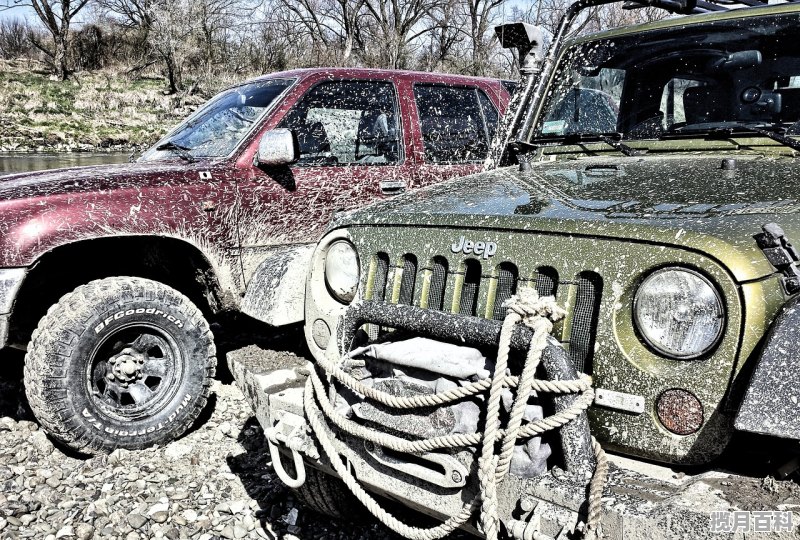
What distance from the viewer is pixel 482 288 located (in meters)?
2.22

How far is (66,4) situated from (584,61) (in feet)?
104

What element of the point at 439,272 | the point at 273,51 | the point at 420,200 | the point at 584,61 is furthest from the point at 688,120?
the point at 273,51

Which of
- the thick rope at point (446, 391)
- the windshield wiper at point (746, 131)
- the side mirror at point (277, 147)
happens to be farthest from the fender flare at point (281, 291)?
the windshield wiper at point (746, 131)

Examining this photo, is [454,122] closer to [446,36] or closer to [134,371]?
[134,371]

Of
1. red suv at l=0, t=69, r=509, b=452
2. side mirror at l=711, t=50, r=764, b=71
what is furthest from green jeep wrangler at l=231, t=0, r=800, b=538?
red suv at l=0, t=69, r=509, b=452

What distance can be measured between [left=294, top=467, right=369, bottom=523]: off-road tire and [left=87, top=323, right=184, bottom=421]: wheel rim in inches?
49.5

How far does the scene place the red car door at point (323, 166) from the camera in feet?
14.1

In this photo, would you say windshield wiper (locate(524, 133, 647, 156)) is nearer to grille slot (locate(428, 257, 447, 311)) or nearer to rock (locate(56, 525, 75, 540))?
grille slot (locate(428, 257, 447, 311))

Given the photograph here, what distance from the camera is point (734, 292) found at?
1764 mm

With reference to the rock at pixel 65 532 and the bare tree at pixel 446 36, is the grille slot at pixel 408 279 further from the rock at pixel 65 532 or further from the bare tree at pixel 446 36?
the bare tree at pixel 446 36

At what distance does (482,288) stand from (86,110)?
2327 centimetres

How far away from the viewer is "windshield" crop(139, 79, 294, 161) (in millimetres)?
4484

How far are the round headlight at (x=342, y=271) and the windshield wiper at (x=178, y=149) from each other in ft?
6.41

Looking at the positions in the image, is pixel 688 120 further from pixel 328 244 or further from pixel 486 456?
pixel 486 456
